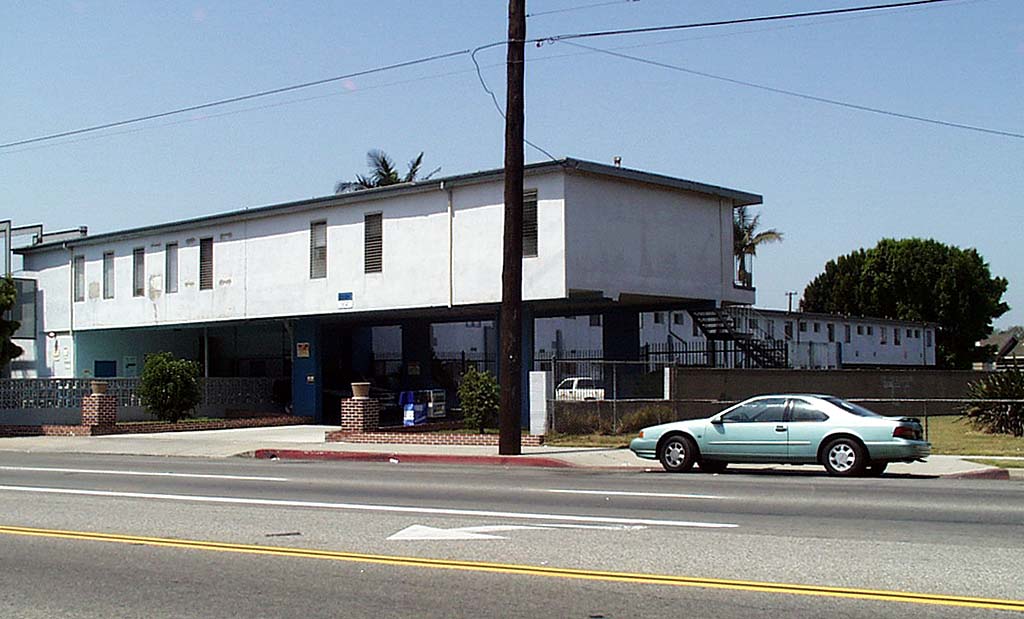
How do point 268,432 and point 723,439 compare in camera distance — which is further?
point 268,432

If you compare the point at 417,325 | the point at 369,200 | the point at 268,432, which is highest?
the point at 369,200

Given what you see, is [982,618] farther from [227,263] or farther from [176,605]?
[227,263]

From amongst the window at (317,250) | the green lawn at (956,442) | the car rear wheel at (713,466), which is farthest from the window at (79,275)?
the car rear wheel at (713,466)

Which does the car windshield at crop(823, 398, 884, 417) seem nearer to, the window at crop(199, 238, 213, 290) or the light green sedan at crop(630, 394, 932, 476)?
the light green sedan at crop(630, 394, 932, 476)

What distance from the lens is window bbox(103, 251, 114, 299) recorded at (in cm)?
4216

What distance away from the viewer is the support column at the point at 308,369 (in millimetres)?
38000

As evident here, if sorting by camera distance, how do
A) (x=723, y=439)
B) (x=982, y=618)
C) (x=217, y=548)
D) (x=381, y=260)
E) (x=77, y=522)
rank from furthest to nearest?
(x=381, y=260)
(x=723, y=439)
(x=77, y=522)
(x=217, y=548)
(x=982, y=618)

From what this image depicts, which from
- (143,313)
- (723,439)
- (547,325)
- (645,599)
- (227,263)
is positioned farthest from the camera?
(547,325)

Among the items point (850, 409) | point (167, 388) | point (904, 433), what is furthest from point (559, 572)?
point (167, 388)

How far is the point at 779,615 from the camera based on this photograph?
776 cm

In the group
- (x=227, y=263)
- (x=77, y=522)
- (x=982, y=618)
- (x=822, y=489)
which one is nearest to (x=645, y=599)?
(x=982, y=618)

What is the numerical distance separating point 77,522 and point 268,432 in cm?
2110

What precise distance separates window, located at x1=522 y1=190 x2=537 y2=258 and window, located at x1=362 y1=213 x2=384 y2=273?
17.6 ft

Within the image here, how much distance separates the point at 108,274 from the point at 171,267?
3.90 metres
